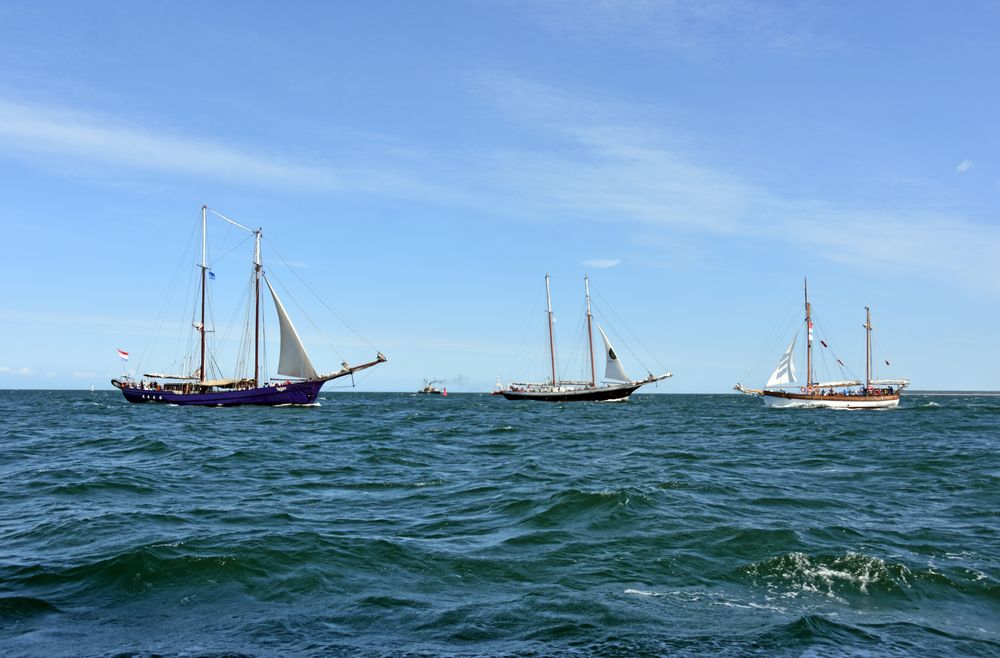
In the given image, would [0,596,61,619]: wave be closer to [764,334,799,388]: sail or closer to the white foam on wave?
the white foam on wave

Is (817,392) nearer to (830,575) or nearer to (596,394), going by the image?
(596,394)

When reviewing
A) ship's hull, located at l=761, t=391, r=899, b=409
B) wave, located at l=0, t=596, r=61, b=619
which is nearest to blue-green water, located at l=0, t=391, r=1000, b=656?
wave, located at l=0, t=596, r=61, b=619

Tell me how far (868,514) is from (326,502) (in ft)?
44.3

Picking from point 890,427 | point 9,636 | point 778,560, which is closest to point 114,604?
point 9,636

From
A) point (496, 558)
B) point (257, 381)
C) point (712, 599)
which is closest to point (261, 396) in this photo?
point (257, 381)

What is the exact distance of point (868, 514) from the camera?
17594mm

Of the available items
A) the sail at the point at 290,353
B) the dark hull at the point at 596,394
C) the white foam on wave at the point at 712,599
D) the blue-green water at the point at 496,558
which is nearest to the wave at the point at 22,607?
the blue-green water at the point at 496,558

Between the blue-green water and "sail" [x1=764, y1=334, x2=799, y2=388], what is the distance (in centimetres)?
7211

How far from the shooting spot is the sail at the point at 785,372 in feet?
317

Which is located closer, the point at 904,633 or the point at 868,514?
the point at 904,633

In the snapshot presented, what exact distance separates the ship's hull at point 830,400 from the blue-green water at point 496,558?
6746 centimetres

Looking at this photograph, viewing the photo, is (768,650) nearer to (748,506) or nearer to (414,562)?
(414,562)

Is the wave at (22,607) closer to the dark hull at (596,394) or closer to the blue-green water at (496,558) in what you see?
the blue-green water at (496,558)

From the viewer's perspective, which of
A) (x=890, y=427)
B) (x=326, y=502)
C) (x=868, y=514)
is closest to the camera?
(x=868, y=514)
